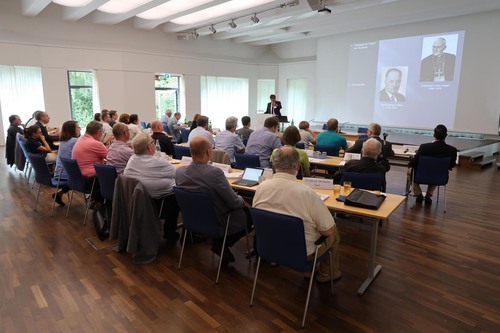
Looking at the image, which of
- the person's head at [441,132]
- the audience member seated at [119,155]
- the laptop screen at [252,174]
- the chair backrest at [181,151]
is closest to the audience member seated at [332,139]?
the person's head at [441,132]

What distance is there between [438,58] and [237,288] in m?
9.76

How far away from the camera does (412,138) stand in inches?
405

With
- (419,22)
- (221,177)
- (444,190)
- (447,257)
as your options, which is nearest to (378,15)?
(419,22)

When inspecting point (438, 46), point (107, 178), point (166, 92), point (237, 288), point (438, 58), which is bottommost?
point (237, 288)

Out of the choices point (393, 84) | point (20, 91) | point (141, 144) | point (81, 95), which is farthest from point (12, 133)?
point (393, 84)

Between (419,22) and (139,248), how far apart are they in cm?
1033

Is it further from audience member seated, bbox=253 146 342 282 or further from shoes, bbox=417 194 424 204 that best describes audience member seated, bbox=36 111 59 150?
shoes, bbox=417 194 424 204

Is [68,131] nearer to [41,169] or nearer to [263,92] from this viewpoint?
[41,169]

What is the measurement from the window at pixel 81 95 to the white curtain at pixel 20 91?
0.98m

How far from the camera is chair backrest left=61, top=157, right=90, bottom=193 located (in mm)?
4191

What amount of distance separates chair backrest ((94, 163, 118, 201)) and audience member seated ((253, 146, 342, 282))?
200cm

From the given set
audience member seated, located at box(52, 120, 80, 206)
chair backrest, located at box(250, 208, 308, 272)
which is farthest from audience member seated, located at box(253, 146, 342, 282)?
audience member seated, located at box(52, 120, 80, 206)

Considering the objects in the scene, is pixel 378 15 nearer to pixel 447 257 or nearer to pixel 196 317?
pixel 447 257

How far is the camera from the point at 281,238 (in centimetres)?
238
